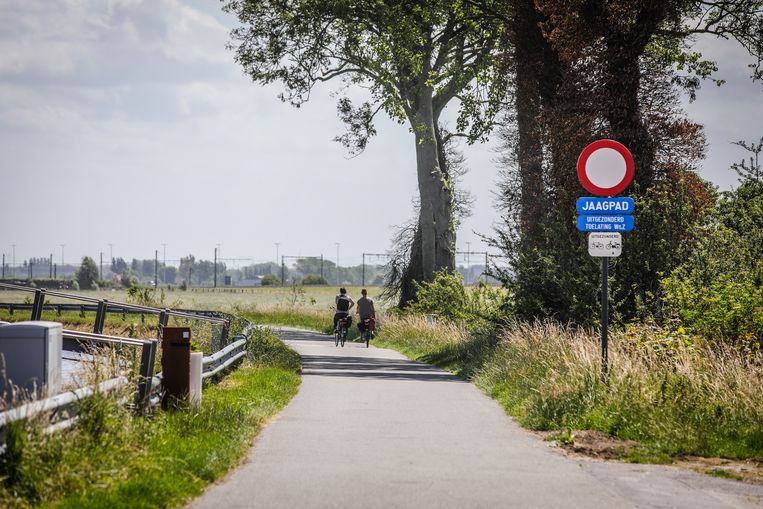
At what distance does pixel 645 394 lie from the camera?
42.3ft

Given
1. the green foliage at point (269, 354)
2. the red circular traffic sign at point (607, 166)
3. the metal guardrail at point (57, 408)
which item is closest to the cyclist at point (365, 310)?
the green foliage at point (269, 354)

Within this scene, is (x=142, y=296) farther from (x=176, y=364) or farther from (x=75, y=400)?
(x=75, y=400)

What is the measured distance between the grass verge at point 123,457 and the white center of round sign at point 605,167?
19.0 ft

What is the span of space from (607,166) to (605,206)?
56cm

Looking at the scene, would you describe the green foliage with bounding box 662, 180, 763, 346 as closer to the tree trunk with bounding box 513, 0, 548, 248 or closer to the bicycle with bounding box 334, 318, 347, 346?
the tree trunk with bounding box 513, 0, 548, 248

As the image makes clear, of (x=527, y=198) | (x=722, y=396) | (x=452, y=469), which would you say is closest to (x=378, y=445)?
(x=452, y=469)

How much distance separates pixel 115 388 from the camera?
994 cm

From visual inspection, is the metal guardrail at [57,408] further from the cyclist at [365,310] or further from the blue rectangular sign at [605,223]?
the cyclist at [365,310]

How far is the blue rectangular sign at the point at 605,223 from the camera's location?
47.1ft

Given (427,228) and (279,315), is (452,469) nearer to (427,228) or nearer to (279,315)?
(427,228)

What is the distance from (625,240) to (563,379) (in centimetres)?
578

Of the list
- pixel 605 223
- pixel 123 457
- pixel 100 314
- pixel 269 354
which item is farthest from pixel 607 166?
pixel 269 354

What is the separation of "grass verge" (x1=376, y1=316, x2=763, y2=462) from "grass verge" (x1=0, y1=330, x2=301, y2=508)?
4.14 metres

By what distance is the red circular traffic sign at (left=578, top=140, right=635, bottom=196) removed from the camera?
14.4m
